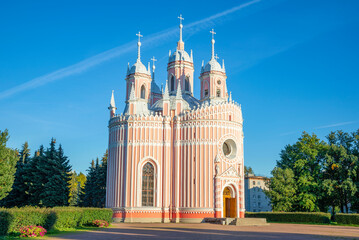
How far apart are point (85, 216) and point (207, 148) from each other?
15761 mm

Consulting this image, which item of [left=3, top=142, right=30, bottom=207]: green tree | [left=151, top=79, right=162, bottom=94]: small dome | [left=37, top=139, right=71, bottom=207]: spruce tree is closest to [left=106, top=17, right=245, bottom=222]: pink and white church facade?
[left=151, top=79, right=162, bottom=94]: small dome

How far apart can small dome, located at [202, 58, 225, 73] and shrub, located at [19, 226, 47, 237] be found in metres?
30.0

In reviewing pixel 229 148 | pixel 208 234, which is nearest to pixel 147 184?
pixel 229 148

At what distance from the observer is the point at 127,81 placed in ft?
159

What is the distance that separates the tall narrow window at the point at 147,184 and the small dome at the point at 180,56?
14.8 m

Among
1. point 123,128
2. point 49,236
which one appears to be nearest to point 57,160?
point 123,128

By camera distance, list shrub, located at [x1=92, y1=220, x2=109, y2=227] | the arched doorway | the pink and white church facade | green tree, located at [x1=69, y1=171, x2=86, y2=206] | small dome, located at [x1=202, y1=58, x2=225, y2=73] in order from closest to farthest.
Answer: shrub, located at [x1=92, y1=220, x2=109, y2=227]
the pink and white church facade
the arched doorway
small dome, located at [x1=202, y1=58, x2=225, y2=73]
green tree, located at [x1=69, y1=171, x2=86, y2=206]

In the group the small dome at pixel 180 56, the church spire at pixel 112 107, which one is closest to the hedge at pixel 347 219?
the small dome at pixel 180 56

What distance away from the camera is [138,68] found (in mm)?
→ 47719

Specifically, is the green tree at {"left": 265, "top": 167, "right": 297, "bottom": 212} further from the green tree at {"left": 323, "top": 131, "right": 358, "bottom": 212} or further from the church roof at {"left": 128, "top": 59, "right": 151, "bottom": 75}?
the church roof at {"left": 128, "top": 59, "right": 151, "bottom": 75}

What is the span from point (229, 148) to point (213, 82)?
8.42 metres

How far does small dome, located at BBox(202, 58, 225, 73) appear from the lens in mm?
47006

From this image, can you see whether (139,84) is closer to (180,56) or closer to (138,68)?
(138,68)

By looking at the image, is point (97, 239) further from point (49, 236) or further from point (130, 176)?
point (130, 176)
